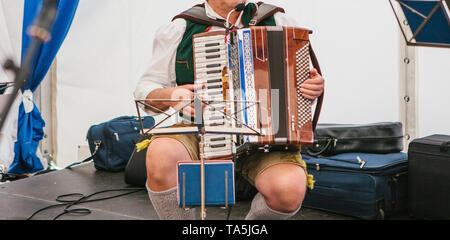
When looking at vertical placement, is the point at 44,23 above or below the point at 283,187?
above

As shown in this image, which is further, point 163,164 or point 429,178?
point 429,178

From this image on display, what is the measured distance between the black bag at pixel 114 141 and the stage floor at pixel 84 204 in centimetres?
10

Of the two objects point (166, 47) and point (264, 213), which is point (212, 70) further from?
point (264, 213)

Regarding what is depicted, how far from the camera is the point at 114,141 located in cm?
297

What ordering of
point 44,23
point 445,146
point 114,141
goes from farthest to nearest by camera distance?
point 114,141 → point 445,146 → point 44,23

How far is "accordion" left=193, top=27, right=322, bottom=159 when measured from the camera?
130cm

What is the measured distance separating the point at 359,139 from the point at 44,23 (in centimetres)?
192

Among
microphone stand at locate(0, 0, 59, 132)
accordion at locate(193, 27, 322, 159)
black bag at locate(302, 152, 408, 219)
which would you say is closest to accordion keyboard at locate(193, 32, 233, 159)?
accordion at locate(193, 27, 322, 159)

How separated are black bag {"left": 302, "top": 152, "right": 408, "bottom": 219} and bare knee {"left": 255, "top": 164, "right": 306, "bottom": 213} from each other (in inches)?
30.2

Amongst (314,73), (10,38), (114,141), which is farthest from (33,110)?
(314,73)

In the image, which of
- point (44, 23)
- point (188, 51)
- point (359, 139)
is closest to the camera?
point (44, 23)

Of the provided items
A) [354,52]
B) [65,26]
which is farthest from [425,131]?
[65,26]
